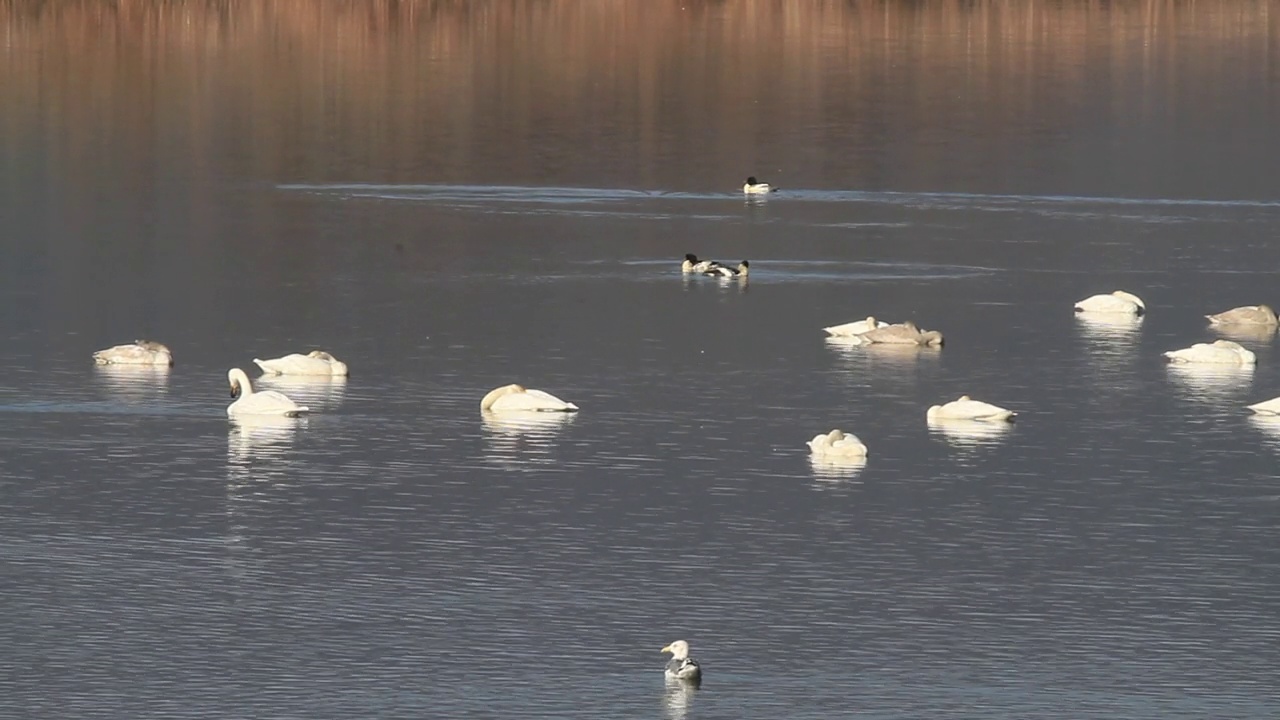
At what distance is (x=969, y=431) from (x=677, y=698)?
35.0ft

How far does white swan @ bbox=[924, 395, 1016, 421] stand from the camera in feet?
94.7

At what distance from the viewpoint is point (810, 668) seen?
19.5m

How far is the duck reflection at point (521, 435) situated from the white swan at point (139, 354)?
4.75 m

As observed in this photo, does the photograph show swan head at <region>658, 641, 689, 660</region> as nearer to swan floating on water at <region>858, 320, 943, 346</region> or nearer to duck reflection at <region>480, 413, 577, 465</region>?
duck reflection at <region>480, 413, 577, 465</region>

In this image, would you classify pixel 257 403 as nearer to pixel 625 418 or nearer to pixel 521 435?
pixel 521 435

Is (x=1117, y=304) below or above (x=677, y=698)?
above

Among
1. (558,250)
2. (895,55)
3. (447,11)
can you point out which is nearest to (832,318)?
(558,250)

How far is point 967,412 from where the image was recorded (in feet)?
94.7

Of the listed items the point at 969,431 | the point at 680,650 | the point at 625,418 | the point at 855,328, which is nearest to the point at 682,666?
the point at 680,650

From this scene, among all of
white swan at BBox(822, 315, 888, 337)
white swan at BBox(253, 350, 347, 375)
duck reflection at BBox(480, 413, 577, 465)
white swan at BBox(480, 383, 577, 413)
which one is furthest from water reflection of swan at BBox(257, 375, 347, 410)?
white swan at BBox(822, 315, 888, 337)

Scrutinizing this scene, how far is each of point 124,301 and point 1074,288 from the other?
14.1m

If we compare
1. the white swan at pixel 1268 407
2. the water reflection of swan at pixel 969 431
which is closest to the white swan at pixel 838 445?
the water reflection of swan at pixel 969 431

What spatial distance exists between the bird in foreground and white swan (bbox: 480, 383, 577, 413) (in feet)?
34.0

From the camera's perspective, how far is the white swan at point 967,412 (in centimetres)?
2888
